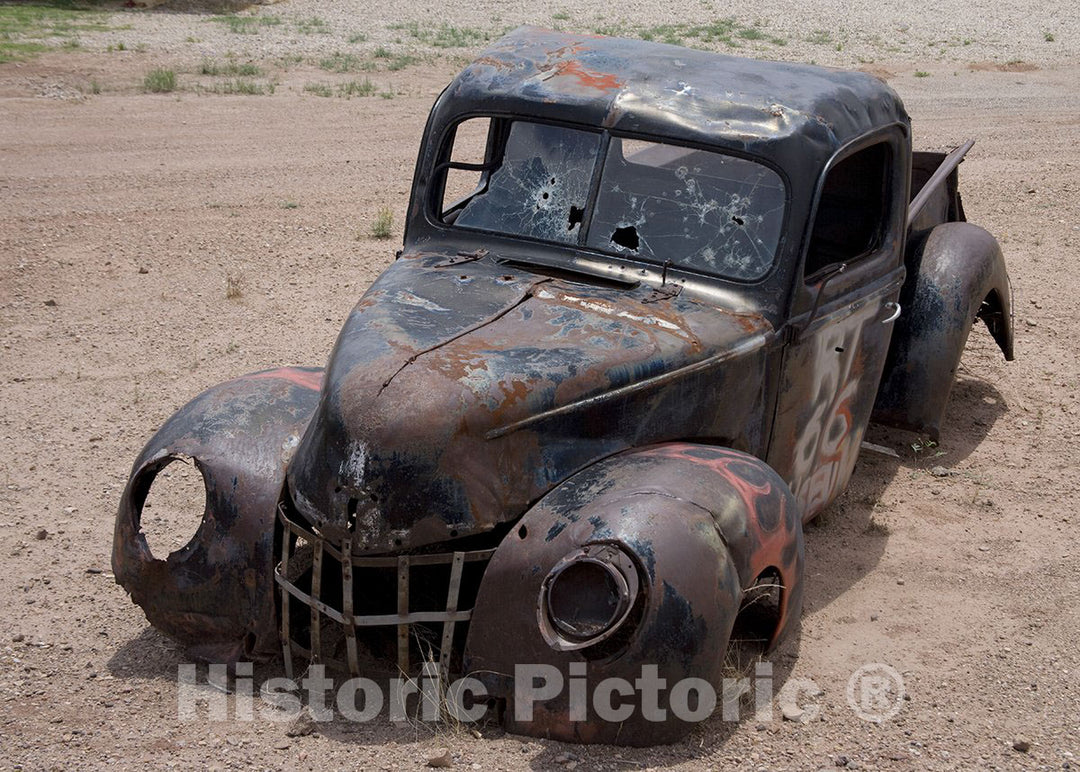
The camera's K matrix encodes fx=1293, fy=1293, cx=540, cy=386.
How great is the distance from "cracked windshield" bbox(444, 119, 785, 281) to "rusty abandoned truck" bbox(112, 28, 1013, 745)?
0.01 m

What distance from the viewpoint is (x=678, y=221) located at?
4.84 m

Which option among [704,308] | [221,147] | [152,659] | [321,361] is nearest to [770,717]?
[704,308]

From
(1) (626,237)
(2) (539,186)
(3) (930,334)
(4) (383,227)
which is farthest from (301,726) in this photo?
(4) (383,227)

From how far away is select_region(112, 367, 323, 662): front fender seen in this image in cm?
427

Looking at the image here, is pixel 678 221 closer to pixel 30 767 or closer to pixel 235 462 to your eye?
pixel 235 462

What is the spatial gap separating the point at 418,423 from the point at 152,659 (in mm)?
1508

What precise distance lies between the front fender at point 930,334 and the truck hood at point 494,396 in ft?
5.70

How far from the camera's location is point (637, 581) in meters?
3.62

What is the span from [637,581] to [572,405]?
2.14 ft

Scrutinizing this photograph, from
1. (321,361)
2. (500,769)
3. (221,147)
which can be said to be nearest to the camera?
(500,769)

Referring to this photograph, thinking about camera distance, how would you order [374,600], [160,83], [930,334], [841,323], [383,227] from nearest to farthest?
[374,600], [841,323], [930,334], [383,227], [160,83]

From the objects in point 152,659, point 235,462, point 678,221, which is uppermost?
point 678,221

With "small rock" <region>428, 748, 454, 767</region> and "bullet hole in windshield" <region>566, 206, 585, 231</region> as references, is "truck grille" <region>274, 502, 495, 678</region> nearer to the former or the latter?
"small rock" <region>428, 748, 454, 767</region>

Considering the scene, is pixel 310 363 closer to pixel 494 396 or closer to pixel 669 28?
pixel 494 396
